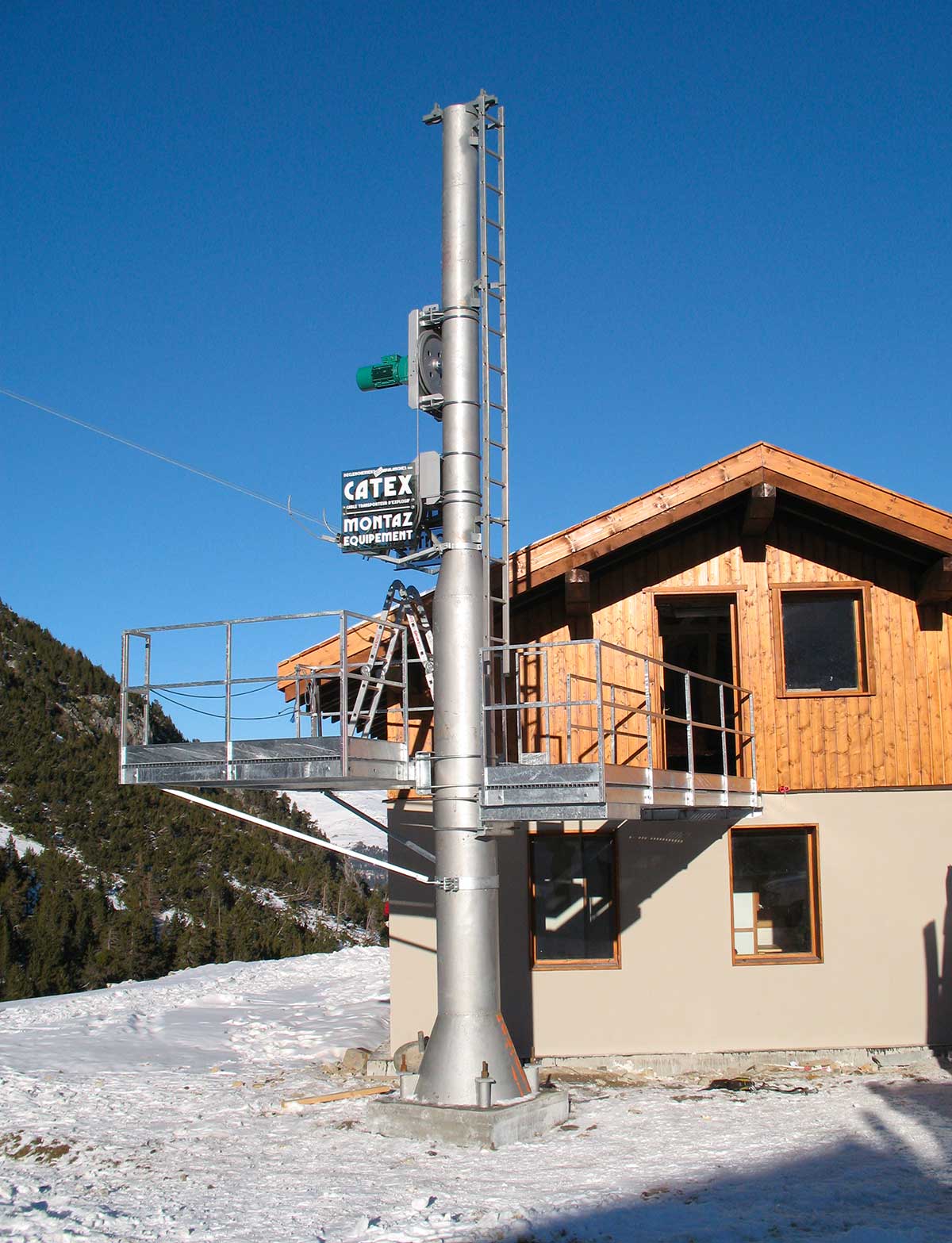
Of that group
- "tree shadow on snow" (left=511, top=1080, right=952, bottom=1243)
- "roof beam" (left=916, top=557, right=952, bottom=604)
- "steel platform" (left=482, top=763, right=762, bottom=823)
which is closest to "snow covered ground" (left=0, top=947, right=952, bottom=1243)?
"tree shadow on snow" (left=511, top=1080, right=952, bottom=1243)

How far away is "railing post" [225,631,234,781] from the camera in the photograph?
1099 centimetres

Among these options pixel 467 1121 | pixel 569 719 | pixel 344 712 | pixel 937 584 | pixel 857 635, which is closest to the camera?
pixel 467 1121

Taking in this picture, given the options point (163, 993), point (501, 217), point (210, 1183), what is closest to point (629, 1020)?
point (210, 1183)

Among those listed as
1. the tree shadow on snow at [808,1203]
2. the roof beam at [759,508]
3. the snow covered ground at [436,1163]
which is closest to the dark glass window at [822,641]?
the roof beam at [759,508]

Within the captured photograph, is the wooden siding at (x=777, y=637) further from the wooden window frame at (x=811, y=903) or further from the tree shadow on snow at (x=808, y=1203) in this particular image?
the tree shadow on snow at (x=808, y=1203)

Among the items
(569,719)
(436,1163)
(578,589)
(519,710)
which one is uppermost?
(578,589)

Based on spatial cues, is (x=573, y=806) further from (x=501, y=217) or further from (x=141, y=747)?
(x=501, y=217)

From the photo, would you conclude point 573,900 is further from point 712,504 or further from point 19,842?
point 19,842

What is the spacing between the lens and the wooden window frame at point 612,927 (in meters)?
13.3

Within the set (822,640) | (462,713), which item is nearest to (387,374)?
(462,713)

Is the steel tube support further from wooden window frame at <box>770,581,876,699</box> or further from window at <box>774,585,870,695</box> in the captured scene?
window at <box>774,585,870,695</box>

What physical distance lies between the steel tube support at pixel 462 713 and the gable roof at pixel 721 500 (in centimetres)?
187

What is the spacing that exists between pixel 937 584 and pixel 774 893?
3699 millimetres

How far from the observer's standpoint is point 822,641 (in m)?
14.0
